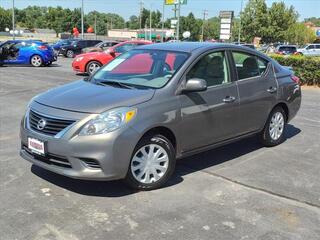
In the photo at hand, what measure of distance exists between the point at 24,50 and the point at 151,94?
18373mm

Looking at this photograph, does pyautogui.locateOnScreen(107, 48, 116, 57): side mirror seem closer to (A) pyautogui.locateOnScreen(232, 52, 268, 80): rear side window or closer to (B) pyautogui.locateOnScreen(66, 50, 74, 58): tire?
(A) pyautogui.locateOnScreen(232, 52, 268, 80): rear side window

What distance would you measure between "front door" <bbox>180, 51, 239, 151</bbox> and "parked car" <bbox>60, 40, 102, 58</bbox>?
98.3ft

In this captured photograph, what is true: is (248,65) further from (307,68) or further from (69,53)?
(69,53)

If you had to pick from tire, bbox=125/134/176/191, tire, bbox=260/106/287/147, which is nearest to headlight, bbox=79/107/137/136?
tire, bbox=125/134/176/191

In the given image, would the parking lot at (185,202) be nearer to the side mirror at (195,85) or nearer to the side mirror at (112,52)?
the side mirror at (195,85)

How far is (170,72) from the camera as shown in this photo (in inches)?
216

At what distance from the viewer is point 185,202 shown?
4.76 m

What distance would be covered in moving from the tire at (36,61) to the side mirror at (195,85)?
17918 mm

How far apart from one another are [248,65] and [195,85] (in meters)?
1.64

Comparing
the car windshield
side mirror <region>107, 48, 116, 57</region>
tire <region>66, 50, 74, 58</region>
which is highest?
the car windshield

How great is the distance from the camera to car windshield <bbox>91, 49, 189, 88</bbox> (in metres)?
5.47

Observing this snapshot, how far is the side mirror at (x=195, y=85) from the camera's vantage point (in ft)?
17.2

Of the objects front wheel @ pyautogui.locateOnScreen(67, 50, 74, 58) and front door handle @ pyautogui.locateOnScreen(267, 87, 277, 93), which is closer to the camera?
front door handle @ pyautogui.locateOnScreen(267, 87, 277, 93)

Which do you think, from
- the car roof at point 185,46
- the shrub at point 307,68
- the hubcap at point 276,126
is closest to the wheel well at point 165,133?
the car roof at point 185,46
